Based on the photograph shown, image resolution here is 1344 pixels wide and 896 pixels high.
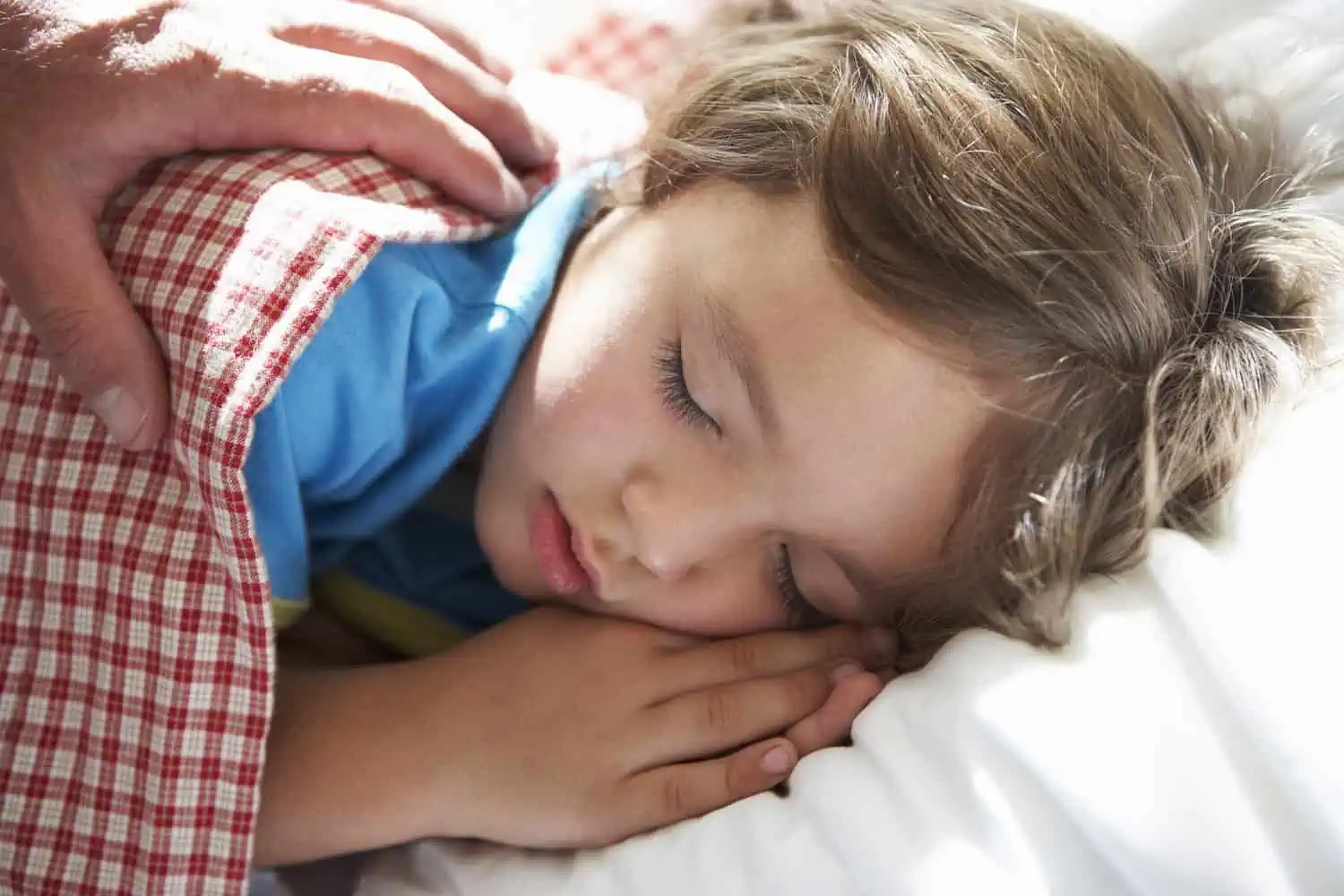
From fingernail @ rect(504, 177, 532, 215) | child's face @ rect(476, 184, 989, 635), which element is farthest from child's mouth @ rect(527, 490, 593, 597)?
fingernail @ rect(504, 177, 532, 215)

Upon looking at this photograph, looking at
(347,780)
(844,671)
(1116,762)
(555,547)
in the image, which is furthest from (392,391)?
(1116,762)

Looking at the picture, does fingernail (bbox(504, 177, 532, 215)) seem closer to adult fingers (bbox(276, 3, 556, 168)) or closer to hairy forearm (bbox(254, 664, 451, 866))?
adult fingers (bbox(276, 3, 556, 168))

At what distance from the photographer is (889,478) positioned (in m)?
0.69

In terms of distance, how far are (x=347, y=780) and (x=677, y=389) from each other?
34 centimetres

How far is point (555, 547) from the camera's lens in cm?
76

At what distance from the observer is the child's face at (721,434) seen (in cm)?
69

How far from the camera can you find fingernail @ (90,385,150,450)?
0.64 meters

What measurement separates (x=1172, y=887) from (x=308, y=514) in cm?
62

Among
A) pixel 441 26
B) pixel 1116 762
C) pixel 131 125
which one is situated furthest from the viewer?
pixel 441 26

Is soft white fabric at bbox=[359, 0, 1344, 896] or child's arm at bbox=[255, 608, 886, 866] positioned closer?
soft white fabric at bbox=[359, 0, 1344, 896]

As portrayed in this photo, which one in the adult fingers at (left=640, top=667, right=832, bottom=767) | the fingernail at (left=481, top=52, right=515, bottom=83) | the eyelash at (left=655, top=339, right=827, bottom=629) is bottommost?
the adult fingers at (left=640, top=667, right=832, bottom=767)

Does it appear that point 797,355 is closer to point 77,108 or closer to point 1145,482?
point 1145,482

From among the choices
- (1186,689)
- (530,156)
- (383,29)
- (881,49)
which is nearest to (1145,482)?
(1186,689)

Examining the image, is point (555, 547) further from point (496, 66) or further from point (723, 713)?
point (496, 66)
